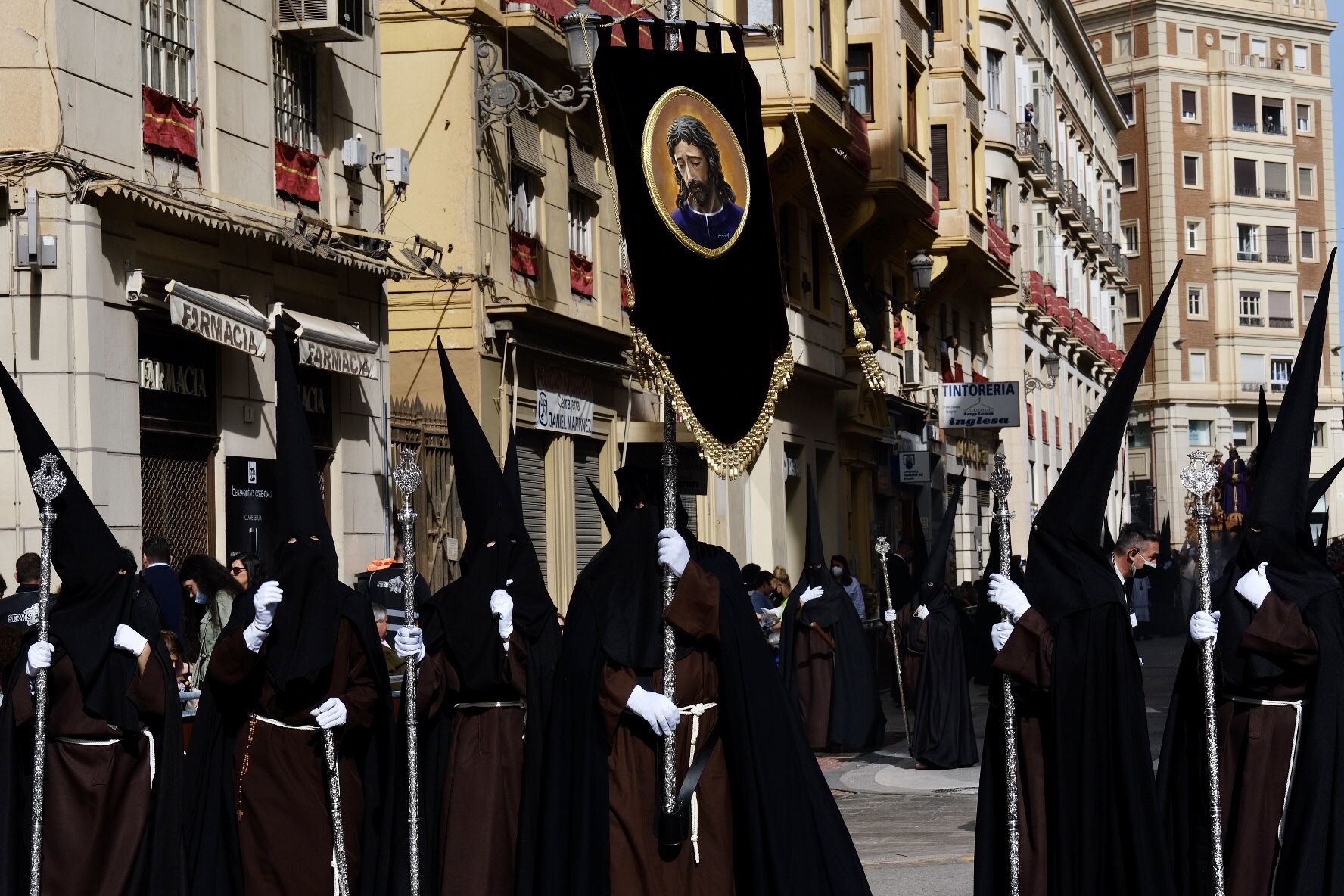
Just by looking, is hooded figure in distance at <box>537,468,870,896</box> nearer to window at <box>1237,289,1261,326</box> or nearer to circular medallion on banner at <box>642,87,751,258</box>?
circular medallion on banner at <box>642,87,751,258</box>

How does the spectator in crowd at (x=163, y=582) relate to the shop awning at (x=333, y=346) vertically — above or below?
below

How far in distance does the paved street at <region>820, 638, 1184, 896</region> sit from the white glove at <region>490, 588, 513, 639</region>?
263 cm

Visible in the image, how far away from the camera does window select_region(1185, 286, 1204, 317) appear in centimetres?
8338

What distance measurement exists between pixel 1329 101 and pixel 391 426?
7555 cm

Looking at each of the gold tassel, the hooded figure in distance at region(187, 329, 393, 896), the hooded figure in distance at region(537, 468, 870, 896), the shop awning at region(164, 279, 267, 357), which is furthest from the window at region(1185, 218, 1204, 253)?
the hooded figure in distance at region(537, 468, 870, 896)

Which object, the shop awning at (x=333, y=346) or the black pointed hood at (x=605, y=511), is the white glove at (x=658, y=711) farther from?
the shop awning at (x=333, y=346)

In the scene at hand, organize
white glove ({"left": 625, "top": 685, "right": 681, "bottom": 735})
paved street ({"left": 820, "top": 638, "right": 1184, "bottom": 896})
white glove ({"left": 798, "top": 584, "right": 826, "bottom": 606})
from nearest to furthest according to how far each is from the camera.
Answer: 1. white glove ({"left": 625, "top": 685, "right": 681, "bottom": 735})
2. paved street ({"left": 820, "top": 638, "right": 1184, "bottom": 896})
3. white glove ({"left": 798, "top": 584, "right": 826, "bottom": 606})

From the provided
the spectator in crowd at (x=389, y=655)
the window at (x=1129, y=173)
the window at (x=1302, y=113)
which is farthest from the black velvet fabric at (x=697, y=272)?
the window at (x=1302, y=113)

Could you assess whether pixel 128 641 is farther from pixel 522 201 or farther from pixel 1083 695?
pixel 522 201

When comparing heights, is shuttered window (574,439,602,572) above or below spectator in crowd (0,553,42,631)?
above

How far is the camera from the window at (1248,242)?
8406 centimetres

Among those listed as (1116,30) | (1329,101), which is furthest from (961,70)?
(1329,101)

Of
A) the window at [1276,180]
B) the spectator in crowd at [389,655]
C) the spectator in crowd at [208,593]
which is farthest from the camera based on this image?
the window at [1276,180]

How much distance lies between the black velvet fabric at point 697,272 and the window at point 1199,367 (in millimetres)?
76915
